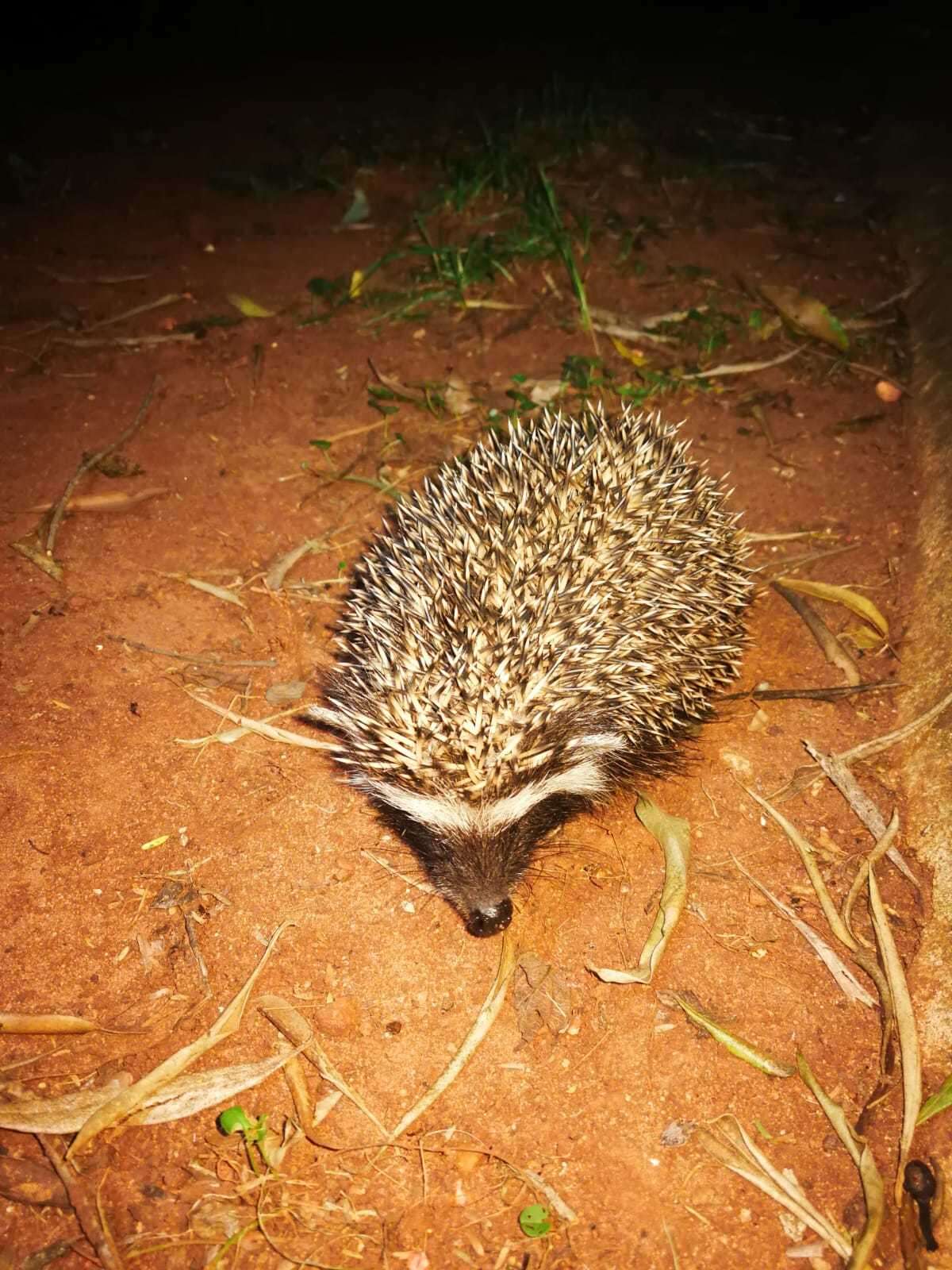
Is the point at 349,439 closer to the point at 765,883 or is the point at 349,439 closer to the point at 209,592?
the point at 209,592

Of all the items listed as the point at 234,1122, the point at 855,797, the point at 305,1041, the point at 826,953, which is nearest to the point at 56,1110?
the point at 234,1122

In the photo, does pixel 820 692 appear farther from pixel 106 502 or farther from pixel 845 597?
pixel 106 502

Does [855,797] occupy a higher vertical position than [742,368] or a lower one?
lower

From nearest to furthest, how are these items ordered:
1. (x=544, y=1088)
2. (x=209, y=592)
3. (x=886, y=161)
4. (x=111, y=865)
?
(x=544, y=1088) < (x=111, y=865) < (x=209, y=592) < (x=886, y=161)

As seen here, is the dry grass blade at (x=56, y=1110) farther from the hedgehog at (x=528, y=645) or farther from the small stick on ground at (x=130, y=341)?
the small stick on ground at (x=130, y=341)

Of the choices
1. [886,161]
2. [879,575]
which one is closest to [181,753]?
[879,575]

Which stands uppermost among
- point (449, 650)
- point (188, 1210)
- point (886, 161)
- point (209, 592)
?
point (886, 161)

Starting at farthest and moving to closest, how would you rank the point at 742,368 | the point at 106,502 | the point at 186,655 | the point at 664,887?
the point at 742,368 < the point at 106,502 < the point at 186,655 < the point at 664,887
